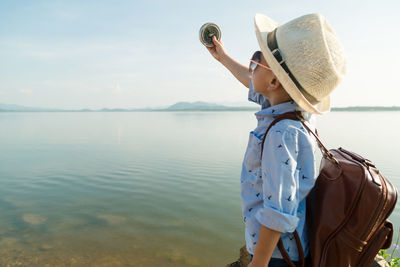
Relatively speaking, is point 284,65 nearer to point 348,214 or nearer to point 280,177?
point 280,177

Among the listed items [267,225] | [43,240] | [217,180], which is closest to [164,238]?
[43,240]

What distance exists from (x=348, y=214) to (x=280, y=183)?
0.35 meters

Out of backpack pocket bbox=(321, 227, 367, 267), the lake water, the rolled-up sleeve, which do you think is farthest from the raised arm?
the lake water

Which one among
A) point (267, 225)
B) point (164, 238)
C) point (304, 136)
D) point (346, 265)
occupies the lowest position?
point (164, 238)

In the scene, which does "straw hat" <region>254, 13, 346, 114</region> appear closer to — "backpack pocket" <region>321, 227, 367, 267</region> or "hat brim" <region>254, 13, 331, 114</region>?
"hat brim" <region>254, 13, 331, 114</region>

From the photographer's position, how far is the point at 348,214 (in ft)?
4.10

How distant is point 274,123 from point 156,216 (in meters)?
5.62

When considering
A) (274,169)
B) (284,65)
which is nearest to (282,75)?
(284,65)

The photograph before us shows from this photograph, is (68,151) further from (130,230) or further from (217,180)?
(130,230)

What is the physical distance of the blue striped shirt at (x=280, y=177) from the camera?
1.25m

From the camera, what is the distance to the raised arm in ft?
7.78

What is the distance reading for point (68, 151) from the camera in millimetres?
14555

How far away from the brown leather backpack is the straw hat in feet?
0.45

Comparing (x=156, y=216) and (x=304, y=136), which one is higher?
(x=304, y=136)
